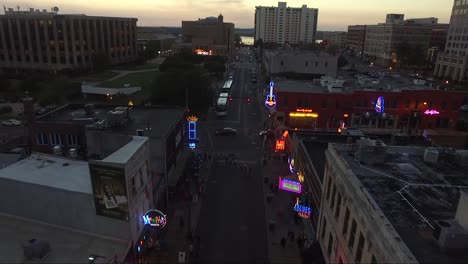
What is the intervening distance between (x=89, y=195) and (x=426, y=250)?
22665 millimetres

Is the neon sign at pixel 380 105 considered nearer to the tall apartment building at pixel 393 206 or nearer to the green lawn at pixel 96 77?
the tall apartment building at pixel 393 206

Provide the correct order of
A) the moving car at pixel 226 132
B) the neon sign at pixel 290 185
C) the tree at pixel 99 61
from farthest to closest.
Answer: the tree at pixel 99 61 → the moving car at pixel 226 132 → the neon sign at pixel 290 185

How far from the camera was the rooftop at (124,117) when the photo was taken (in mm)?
39625

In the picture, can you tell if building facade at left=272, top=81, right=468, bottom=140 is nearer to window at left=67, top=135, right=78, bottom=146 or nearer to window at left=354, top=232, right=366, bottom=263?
window at left=67, top=135, right=78, bottom=146

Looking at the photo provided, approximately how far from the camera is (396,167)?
25875 millimetres

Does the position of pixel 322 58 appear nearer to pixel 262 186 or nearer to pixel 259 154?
pixel 259 154

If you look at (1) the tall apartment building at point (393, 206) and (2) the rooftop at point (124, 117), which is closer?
(1) the tall apartment building at point (393, 206)

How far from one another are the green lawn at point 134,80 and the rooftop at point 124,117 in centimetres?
6098

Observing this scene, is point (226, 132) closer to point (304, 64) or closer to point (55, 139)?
point (55, 139)

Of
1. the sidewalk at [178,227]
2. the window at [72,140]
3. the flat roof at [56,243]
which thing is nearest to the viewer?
the flat roof at [56,243]

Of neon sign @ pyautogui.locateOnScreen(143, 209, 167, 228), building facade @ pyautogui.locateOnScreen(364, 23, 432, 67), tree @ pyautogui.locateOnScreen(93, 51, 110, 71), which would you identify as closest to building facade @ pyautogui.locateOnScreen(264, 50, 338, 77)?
tree @ pyautogui.locateOnScreen(93, 51, 110, 71)

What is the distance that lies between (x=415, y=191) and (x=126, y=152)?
2151 centimetres

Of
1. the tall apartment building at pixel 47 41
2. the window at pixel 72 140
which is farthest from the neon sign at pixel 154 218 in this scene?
the tall apartment building at pixel 47 41

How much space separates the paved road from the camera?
32.6 m
